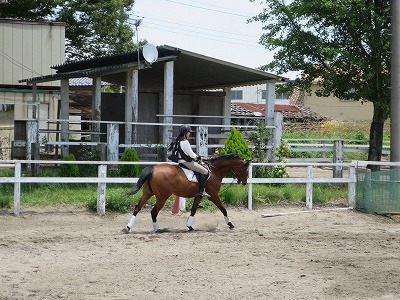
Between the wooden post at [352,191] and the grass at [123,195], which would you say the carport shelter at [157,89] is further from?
the wooden post at [352,191]

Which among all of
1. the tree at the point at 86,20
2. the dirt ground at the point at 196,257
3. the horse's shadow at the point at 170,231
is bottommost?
the dirt ground at the point at 196,257

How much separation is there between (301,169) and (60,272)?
58.4ft

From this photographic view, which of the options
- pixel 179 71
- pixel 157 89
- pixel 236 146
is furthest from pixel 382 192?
pixel 157 89

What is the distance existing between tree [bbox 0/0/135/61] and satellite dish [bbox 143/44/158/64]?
80.0 feet

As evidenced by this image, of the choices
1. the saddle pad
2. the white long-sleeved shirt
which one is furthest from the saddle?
the white long-sleeved shirt

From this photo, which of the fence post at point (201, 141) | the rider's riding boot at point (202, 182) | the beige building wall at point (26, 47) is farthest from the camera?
the beige building wall at point (26, 47)

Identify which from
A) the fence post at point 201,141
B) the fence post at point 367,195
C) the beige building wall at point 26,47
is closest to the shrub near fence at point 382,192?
the fence post at point 367,195

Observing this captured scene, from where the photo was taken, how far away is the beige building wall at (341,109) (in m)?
61.8

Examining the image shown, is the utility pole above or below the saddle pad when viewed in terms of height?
above

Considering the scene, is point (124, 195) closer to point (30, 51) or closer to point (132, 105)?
point (132, 105)

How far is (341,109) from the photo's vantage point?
63.1m

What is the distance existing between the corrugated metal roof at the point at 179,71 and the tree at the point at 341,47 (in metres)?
1.96

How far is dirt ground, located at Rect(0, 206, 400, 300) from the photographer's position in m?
9.13

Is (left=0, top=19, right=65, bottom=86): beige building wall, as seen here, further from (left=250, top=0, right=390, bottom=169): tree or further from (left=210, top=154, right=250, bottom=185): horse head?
(left=210, top=154, right=250, bottom=185): horse head
